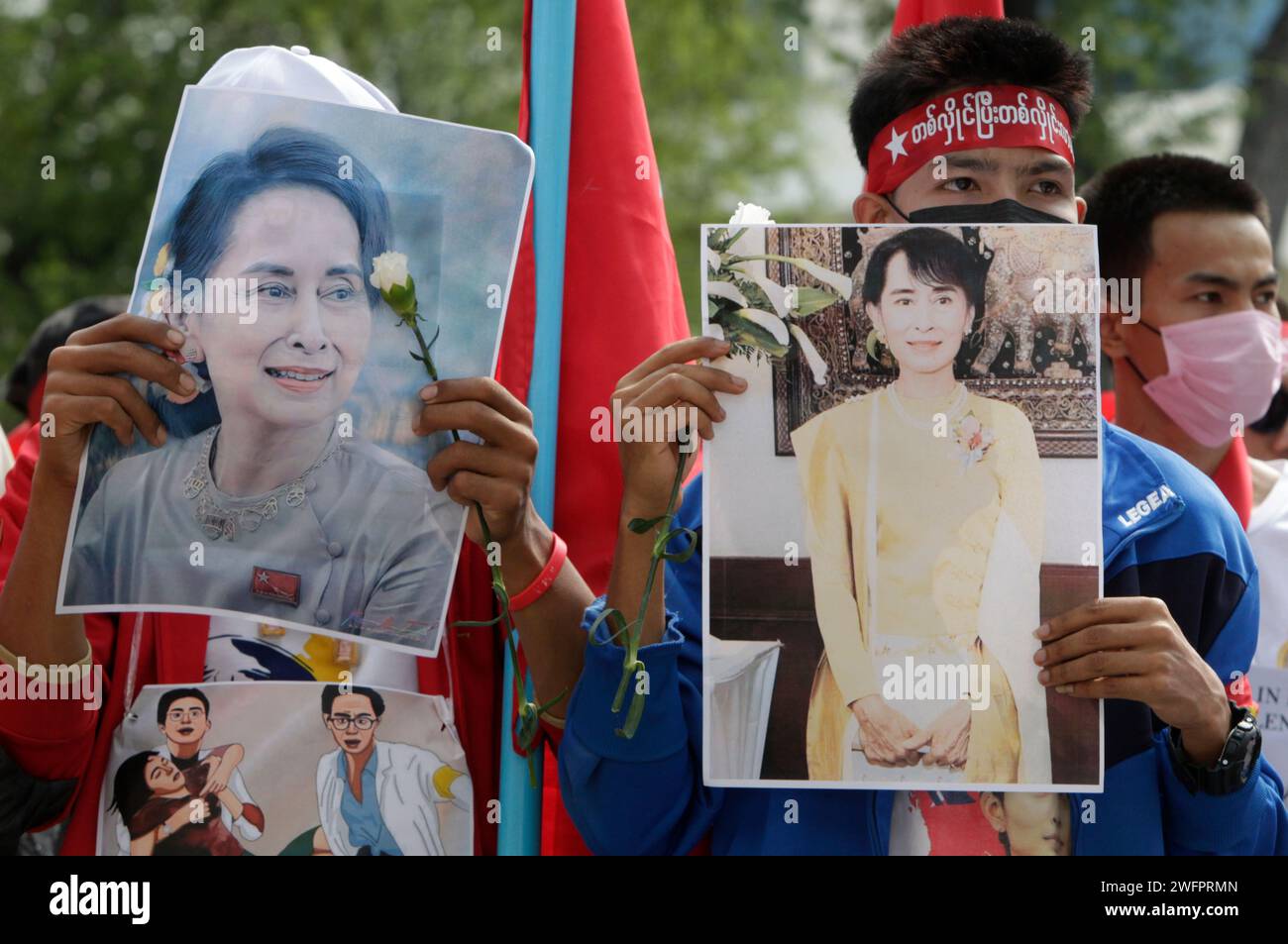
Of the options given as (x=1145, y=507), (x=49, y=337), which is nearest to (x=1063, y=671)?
(x=1145, y=507)

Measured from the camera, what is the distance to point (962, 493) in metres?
2.21

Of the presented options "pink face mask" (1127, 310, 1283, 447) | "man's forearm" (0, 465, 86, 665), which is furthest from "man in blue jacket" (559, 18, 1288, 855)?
"pink face mask" (1127, 310, 1283, 447)

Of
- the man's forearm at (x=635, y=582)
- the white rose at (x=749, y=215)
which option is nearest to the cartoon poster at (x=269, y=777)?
the man's forearm at (x=635, y=582)

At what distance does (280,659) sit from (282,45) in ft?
30.4

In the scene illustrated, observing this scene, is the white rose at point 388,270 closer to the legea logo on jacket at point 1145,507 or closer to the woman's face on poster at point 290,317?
the woman's face on poster at point 290,317

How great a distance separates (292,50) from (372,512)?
783 mm

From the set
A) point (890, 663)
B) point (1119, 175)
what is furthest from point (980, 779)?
point (1119, 175)

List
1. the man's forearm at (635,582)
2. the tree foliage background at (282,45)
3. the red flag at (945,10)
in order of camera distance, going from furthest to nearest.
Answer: the tree foliage background at (282,45) → the red flag at (945,10) → the man's forearm at (635,582)

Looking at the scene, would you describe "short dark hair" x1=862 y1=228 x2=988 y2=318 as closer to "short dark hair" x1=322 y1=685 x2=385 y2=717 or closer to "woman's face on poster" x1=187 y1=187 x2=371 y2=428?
"woman's face on poster" x1=187 y1=187 x2=371 y2=428

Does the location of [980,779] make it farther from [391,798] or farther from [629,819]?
[391,798]

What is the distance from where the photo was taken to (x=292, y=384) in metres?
2.33

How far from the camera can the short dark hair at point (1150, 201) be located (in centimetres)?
352

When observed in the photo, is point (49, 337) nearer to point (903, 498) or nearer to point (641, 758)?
point (641, 758)

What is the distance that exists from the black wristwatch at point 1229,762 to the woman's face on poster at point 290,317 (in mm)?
1301
